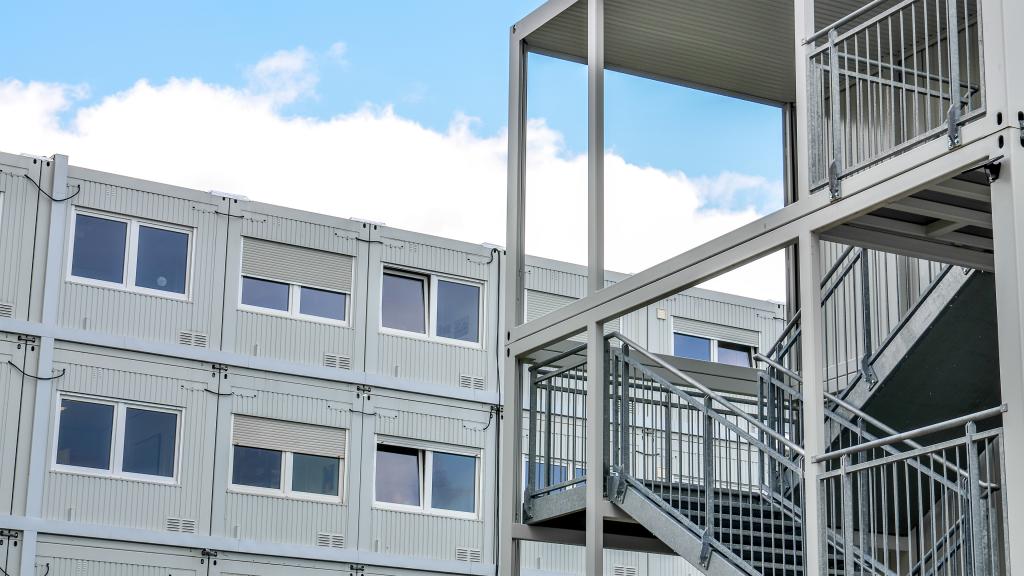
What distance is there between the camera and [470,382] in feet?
90.9

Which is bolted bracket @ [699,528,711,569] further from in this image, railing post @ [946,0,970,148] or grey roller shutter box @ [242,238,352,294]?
grey roller shutter box @ [242,238,352,294]

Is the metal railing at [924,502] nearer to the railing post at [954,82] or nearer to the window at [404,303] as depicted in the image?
the railing post at [954,82]

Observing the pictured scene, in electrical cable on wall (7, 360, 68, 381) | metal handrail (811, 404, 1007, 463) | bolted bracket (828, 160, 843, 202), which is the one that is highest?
electrical cable on wall (7, 360, 68, 381)

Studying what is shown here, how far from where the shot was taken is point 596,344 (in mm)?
11883

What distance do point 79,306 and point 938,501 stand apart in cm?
1554

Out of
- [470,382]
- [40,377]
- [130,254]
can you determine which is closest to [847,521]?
[40,377]

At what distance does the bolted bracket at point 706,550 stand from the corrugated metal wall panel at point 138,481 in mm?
14973

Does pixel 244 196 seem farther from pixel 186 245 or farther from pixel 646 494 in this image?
pixel 646 494

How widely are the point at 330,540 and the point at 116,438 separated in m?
4.00

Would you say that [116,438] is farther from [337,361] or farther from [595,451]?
[595,451]

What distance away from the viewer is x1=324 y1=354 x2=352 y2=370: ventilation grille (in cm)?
2630

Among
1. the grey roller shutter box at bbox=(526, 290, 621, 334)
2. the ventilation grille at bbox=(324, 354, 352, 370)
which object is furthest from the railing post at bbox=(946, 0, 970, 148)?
the grey roller shutter box at bbox=(526, 290, 621, 334)

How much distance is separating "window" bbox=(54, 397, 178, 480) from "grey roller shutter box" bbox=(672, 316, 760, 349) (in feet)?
33.7

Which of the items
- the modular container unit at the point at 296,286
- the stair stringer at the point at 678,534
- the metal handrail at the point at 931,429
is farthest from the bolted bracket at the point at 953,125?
the modular container unit at the point at 296,286
